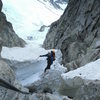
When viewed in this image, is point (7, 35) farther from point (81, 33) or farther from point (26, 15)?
point (26, 15)

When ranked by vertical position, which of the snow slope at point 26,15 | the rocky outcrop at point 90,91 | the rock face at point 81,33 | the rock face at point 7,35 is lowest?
the snow slope at point 26,15

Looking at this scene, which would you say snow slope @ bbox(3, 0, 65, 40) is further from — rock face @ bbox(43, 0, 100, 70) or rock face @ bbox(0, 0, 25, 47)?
rock face @ bbox(43, 0, 100, 70)

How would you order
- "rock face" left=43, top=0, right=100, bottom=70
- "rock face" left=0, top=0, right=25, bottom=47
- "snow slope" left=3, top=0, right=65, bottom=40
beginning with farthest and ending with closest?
"snow slope" left=3, top=0, right=65, bottom=40 → "rock face" left=0, top=0, right=25, bottom=47 → "rock face" left=43, top=0, right=100, bottom=70

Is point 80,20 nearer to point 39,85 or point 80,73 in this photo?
point 39,85

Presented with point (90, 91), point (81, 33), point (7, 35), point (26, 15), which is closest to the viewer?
point (90, 91)

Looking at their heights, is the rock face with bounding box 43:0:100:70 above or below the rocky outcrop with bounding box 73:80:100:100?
below

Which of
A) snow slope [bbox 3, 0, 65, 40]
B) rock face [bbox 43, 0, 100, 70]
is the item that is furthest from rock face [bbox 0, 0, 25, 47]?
snow slope [bbox 3, 0, 65, 40]

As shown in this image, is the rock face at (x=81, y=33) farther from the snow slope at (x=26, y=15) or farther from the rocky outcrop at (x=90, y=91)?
the snow slope at (x=26, y=15)

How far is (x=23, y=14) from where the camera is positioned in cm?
12862

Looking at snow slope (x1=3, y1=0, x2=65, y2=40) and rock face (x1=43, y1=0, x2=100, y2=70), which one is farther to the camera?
snow slope (x1=3, y1=0, x2=65, y2=40)

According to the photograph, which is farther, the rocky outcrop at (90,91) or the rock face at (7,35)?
the rock face at (7,35)

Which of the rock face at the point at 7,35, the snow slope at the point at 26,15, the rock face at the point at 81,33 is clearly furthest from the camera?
the snow slope at the point at 26,15

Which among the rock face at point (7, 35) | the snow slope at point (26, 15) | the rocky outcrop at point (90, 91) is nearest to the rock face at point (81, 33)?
the rock face at point (7, 35)

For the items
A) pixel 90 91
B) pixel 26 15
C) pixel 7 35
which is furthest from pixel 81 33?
pixel 26 15
